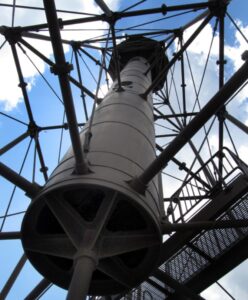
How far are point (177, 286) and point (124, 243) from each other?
7.94 ft

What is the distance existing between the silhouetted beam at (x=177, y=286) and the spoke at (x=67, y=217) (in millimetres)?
2609

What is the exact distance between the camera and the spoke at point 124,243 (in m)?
5.40

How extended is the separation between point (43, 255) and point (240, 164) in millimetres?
4547

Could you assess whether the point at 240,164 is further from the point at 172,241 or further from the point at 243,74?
the point at 243,74

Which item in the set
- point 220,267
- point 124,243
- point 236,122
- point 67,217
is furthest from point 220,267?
point 67,217

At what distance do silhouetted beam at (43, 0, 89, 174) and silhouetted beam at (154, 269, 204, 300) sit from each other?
3.14 metres

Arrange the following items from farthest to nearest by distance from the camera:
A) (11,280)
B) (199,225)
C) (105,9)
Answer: (105,9)
(11,280)
(199,225)

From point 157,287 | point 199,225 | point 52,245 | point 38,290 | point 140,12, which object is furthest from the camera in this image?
point 140,12

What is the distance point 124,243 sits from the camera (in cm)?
562

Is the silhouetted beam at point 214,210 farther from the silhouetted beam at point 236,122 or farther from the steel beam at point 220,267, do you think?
the silhouetted beam at point 236,122

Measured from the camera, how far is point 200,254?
820 centimetres

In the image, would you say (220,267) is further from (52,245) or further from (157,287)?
(52,245)

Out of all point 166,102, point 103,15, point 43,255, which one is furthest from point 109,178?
point 166,102

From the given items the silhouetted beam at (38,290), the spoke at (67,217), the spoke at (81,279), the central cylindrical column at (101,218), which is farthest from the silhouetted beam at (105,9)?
the spoke at (81,279)
